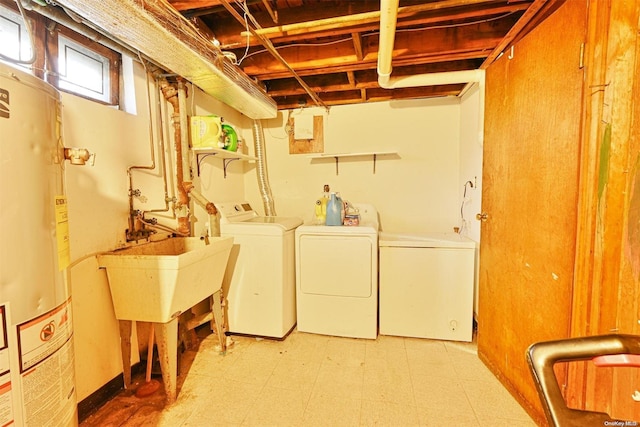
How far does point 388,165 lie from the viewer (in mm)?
2758

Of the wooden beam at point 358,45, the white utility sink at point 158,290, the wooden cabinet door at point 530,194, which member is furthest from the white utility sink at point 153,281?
the wooden cabinet door at point 530,194

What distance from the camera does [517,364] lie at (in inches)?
59.4

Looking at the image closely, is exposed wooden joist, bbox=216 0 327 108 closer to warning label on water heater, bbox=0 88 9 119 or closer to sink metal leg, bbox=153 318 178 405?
warning label on water heater, bbox=0 88 9 119

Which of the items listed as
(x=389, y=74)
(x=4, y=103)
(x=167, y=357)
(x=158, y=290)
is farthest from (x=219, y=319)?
(x=389, y=74)

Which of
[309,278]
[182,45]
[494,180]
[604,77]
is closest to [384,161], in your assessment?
[494,180]

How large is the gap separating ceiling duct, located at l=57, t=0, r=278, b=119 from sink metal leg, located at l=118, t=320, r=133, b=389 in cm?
Result: 157

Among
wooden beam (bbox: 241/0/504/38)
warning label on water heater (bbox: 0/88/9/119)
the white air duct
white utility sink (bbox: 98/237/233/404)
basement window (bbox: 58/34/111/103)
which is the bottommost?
white utility sink (bbox: 98/237/233/404)

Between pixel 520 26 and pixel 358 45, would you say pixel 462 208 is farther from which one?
pixel 358 45

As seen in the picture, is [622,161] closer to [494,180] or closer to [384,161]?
[494,180]

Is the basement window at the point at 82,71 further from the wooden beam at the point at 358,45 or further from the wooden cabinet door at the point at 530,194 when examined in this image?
the wooden cabinet door at the point at 530,194

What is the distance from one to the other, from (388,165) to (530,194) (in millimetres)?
1473

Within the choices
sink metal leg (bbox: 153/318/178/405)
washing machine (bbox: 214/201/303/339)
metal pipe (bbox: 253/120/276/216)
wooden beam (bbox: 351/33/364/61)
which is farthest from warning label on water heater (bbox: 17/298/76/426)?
metal pipe (bbox: 253/120/276/216)

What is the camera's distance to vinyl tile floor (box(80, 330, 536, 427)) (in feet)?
4.68

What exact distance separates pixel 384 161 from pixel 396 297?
135 cm
